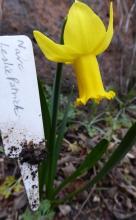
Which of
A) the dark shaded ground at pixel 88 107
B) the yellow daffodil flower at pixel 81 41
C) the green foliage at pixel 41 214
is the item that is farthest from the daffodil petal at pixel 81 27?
the dark shaded ground at pixel 88 107

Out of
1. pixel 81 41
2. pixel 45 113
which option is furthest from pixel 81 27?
pixel 45 113

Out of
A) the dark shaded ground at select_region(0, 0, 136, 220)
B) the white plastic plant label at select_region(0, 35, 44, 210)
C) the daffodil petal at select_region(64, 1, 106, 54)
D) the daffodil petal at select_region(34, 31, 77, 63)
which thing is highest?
the daffodil petal at select_region(64, 1, 106, 54)

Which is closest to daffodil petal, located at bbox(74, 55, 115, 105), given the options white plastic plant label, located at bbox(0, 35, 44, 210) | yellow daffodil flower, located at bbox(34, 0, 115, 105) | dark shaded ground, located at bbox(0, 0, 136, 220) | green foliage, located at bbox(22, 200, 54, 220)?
yellow daffodil flower, located at bbox(34, 0, 115, 105)

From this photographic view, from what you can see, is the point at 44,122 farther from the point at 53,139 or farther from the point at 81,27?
→ the point at 81,27

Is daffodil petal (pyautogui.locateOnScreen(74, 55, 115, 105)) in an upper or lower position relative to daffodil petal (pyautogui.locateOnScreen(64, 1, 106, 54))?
lower

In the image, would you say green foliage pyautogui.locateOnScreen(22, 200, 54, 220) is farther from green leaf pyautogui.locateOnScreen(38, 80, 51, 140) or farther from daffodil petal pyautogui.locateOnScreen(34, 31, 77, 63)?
daffodil petal pyautogui.locateOnScreen(34, 31, 77, 63)

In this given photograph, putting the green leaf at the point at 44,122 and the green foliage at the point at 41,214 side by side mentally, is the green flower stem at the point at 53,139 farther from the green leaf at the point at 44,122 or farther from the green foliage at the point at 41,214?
the green foliage at the point at 41,214

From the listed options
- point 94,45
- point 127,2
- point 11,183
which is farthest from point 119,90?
point 94,45
